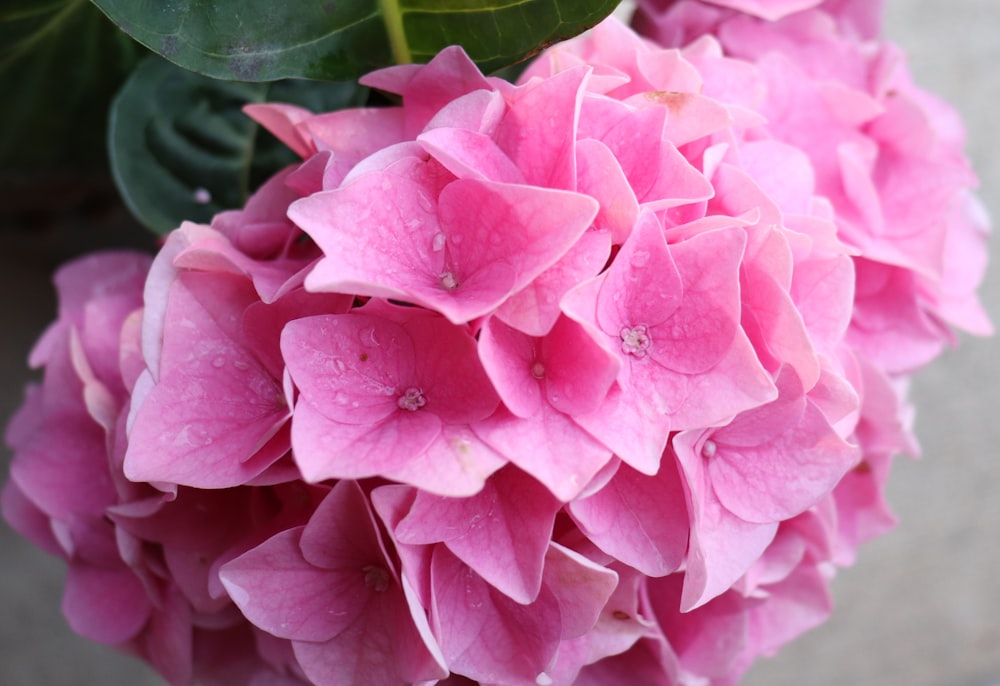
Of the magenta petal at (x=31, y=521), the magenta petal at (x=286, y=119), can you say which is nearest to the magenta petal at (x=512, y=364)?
the magenta petal at (x=286, y=119)

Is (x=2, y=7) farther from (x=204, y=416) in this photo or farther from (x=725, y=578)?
(x=725, y=578)

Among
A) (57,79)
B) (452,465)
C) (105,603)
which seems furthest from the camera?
(57,79)

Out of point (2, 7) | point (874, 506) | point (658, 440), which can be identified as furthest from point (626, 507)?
point (2, 7)

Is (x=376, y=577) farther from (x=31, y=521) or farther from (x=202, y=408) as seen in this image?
(x=31, y=521)

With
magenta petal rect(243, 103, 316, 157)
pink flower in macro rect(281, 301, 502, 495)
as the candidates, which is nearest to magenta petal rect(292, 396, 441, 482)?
pink flower in macro rect(281, 301, 502, 495)

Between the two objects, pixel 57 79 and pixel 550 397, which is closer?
pixel 550 397

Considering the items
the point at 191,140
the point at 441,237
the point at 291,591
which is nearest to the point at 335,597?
the point at 291,591

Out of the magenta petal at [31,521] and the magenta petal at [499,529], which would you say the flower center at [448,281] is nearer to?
the magenta petal at [499,529]

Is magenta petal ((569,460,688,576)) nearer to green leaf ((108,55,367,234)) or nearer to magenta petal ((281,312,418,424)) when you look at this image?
magenta petal ((281,312,418,424))
